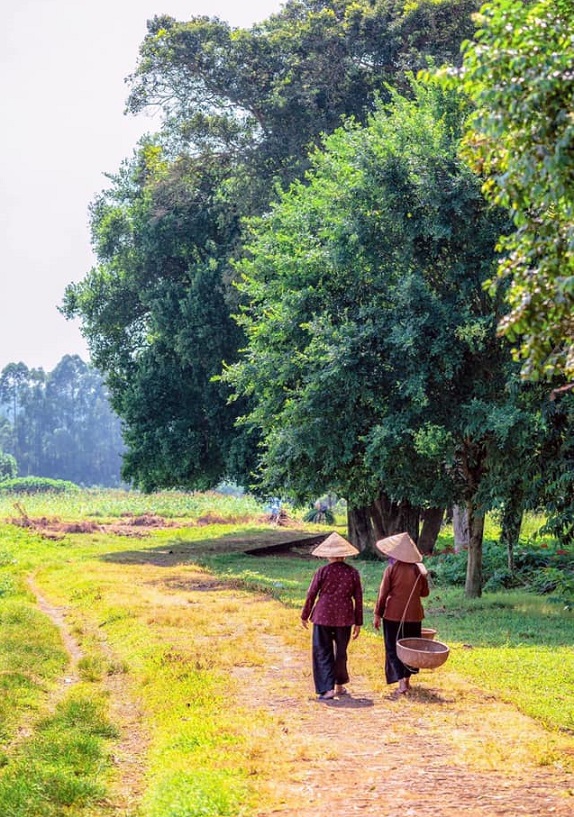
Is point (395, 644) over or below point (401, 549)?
below

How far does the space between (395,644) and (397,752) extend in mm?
2926

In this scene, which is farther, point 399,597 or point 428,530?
point 428,530

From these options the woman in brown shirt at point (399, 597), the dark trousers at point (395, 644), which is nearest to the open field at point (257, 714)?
the dark trousers at point (395, 644)

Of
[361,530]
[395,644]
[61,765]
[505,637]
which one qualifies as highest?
[361,530]

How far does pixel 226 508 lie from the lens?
219ft

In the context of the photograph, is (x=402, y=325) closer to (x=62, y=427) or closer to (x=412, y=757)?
(x=412, y=757)

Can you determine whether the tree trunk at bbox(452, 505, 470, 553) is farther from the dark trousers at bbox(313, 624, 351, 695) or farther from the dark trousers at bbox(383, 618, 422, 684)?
the dark trousers at bbox(313, 624, 351, 695)

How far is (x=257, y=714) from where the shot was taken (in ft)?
36.8

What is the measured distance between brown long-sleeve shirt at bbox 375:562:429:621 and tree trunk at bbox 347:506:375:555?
23782 millimetres

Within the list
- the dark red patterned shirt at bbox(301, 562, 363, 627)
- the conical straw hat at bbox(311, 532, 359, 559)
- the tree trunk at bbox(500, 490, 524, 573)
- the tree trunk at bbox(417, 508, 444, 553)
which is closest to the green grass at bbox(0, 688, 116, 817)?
the dark red patterned shirt at bbox(301, 562, 363, 627)

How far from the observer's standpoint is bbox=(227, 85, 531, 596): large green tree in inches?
808

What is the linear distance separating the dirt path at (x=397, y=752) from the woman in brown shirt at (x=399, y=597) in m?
0.61

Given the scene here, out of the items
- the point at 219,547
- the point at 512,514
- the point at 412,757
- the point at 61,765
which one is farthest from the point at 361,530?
the point at 412,757

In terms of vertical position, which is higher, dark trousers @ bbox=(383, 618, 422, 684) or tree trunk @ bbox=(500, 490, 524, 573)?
tree trunk @ bbox=(500, 490, 524, 573)
